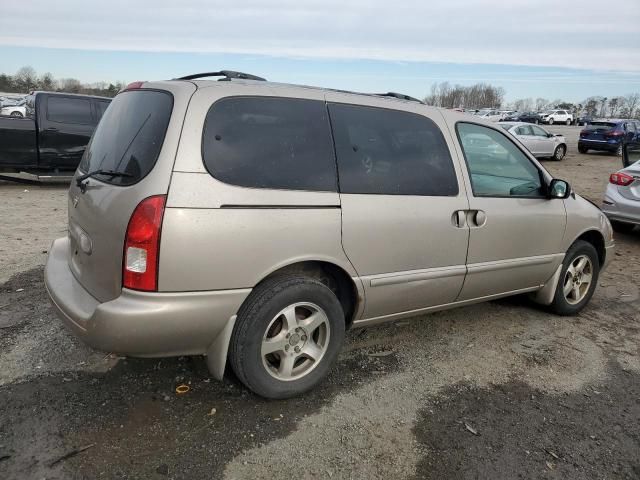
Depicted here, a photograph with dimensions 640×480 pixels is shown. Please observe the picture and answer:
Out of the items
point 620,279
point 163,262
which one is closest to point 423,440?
point 163,262

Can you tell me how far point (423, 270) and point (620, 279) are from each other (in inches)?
148

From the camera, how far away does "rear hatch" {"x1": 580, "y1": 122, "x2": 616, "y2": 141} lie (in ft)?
75.5

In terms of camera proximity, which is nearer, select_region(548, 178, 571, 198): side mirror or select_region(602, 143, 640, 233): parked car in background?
select_region(548, 178, 571, 198): side mirror

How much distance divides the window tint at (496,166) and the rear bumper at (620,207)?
429cm

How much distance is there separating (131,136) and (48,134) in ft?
26.9

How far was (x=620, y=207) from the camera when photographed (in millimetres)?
7641

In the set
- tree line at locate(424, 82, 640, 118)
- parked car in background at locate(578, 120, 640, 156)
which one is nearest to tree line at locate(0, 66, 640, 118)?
tree line at locate(424, 82, 640, 118)

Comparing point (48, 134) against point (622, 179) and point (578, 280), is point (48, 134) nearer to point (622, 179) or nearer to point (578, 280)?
point (578, 280)

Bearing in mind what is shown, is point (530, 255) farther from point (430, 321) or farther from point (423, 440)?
point (423, 440)

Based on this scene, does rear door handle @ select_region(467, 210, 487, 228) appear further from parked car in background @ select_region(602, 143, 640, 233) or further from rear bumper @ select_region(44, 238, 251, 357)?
parked car in background @ select_region(602, 143, 640, 233)

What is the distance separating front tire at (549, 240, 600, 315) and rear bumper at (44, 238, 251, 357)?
3064 millimetres

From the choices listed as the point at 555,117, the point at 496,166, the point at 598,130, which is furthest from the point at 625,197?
the point at 555,117

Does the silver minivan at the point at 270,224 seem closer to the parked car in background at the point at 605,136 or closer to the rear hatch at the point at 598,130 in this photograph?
the parked car in background at the point at 605,136

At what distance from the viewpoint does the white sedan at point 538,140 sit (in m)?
19.9
